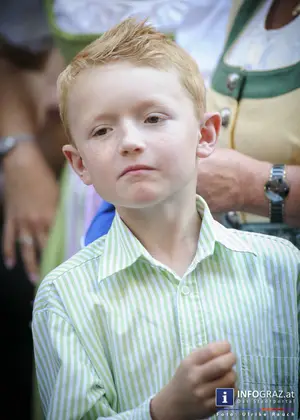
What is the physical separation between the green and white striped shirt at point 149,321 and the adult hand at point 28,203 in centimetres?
31

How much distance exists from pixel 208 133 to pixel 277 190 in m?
0.17

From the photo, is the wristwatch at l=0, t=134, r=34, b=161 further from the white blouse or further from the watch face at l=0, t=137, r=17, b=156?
the white blouse

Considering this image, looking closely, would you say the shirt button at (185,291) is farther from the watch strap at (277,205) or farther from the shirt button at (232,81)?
the shirt button at (232,81)

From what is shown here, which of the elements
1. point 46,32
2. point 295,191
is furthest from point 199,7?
point 295,191

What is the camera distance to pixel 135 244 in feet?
2.57

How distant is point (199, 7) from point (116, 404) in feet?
2.27

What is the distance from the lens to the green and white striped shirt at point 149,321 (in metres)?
0.75

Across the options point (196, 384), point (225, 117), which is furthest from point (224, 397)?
point (225, 117)

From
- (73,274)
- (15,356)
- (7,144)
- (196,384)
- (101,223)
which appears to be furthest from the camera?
(7,144)

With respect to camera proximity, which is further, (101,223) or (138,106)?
(101,223)

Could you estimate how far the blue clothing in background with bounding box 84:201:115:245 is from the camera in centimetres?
88

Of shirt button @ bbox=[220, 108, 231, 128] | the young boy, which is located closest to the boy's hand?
the young boy

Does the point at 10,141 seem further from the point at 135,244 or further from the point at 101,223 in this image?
the point at 135,244

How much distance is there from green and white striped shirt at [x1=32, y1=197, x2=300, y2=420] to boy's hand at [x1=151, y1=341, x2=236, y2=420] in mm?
32
